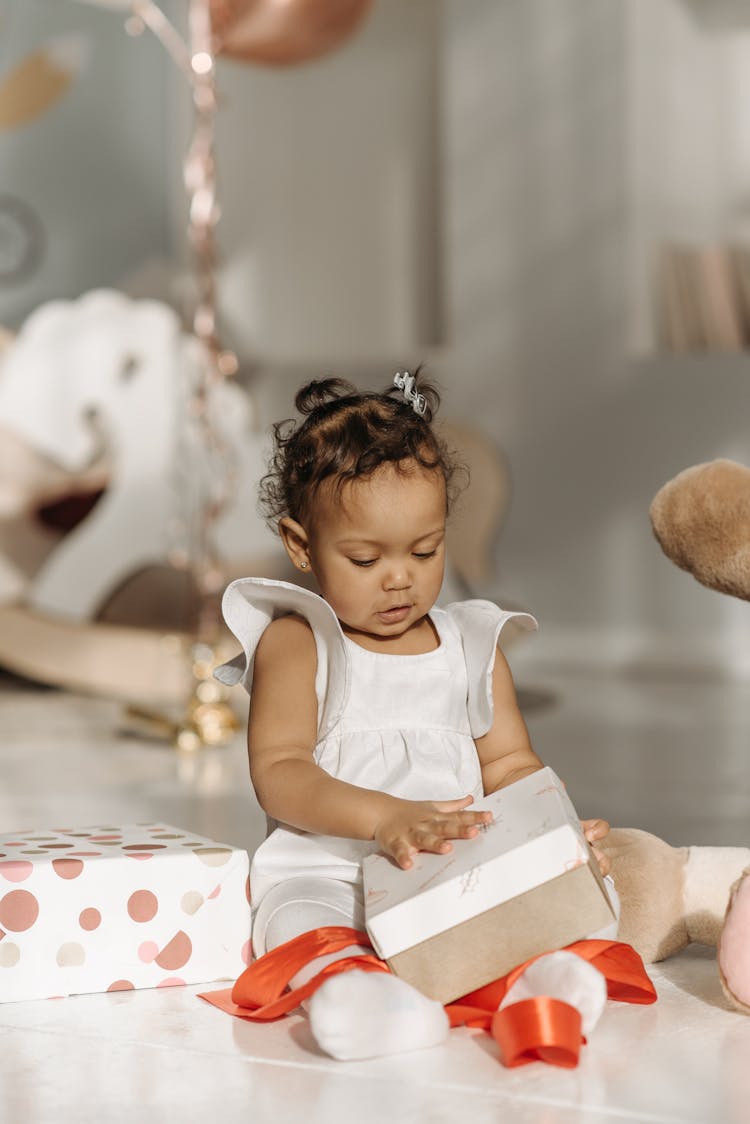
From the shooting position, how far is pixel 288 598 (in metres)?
1.39

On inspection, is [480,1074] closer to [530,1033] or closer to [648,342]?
[530,1033]

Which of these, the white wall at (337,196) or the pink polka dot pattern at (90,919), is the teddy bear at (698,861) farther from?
the white wall at (337,196)

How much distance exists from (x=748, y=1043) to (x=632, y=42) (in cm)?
298

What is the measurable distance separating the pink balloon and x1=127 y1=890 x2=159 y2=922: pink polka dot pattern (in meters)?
1.90

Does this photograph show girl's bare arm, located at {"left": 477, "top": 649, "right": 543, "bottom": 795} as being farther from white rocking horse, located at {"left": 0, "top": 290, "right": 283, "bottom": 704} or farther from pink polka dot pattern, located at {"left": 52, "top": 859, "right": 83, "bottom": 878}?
white rocking horse, located at {"left": 0, "top": 290, "right": 283, "bottom": 704}

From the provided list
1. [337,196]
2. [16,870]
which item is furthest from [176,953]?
[337,196]

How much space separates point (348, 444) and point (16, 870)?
0.45m

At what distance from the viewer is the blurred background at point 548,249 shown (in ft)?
11.9

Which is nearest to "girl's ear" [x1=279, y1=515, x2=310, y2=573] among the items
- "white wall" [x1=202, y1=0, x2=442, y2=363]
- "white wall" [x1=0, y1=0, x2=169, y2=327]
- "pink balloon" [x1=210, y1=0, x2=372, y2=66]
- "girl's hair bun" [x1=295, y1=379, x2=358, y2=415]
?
"girl's hair bun" [x1=295, y1=379, x2=358, y2=415]

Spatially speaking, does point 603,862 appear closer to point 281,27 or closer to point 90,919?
point 90,919

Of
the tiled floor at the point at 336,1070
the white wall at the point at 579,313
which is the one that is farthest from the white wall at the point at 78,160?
the tiled floor at the point at 336,1070

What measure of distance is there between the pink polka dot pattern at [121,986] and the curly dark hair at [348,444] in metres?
0.42

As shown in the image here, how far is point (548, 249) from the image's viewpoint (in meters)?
3.85

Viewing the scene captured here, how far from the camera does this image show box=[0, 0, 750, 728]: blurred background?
3.62 m
